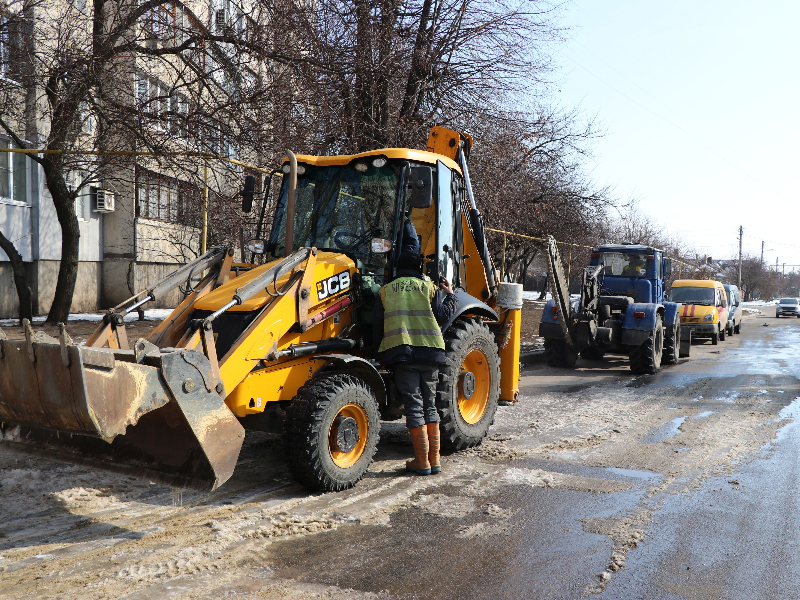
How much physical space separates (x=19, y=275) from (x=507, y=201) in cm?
1031

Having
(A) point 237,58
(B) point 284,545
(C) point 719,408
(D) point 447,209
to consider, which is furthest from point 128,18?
(C) point 719,408

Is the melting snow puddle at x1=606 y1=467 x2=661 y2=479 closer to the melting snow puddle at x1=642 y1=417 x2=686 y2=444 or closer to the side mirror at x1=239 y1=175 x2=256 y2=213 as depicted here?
the melting snow puddle at x1=642 y1=417 x2=686 y2=444

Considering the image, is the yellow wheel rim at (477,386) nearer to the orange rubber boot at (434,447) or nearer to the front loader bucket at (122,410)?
the orange rubber boot at (434,447)

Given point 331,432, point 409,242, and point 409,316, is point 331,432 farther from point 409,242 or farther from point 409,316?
point 409,242

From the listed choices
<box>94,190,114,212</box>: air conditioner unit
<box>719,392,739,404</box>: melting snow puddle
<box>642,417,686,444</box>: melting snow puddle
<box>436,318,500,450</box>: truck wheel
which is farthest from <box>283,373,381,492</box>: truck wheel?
<box>94,190,114,212</box>: air conditioner unit

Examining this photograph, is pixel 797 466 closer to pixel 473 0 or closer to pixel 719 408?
pixel 719 408

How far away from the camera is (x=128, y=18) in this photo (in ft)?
37.3

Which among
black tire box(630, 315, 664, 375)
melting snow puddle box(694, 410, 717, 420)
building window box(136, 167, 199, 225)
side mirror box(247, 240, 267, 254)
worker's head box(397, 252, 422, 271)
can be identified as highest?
building window box(136, 167, 199, 225)

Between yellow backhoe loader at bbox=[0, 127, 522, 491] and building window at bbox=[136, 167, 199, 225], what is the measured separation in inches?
221

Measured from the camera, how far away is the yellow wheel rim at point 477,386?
6898 millimetres

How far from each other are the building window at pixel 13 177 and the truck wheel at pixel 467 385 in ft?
44.9

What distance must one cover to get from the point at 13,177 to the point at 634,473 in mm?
16052

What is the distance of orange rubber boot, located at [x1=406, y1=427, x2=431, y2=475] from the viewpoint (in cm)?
575

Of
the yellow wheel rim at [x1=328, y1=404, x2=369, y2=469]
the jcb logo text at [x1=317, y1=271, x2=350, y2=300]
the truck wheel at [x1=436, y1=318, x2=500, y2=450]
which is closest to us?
the yellow wheel rim at [x1=328, y1=404, x2=369, y2=469]
